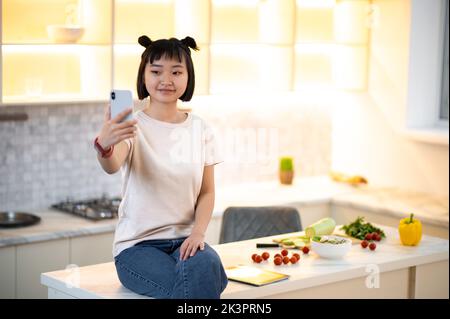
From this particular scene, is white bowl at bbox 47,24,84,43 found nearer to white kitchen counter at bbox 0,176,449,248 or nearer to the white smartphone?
white kitchen counter at bbox 0,176,449,248

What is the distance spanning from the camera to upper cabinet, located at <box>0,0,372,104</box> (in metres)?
4.64

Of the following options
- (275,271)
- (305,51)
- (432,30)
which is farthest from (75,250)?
(432,30)

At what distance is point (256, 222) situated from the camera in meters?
4.40

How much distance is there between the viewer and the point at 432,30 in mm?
5520

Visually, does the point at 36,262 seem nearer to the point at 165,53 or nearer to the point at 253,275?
the point at 253,275

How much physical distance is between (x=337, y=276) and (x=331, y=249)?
0.59ft

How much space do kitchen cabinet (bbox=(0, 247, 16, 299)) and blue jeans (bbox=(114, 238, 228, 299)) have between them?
1234mm

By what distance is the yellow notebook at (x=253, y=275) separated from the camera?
3295 mm

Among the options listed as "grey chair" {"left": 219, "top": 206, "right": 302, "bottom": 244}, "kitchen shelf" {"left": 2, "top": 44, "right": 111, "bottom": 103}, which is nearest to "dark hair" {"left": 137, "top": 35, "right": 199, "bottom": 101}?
"grey chair" {"left": 219, "top": 206, "right": 302, "bottom": 244}

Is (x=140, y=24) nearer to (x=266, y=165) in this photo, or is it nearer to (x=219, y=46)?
(x=219, y=46)

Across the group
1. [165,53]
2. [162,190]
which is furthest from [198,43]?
[162,190]

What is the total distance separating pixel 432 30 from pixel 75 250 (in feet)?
8.72
